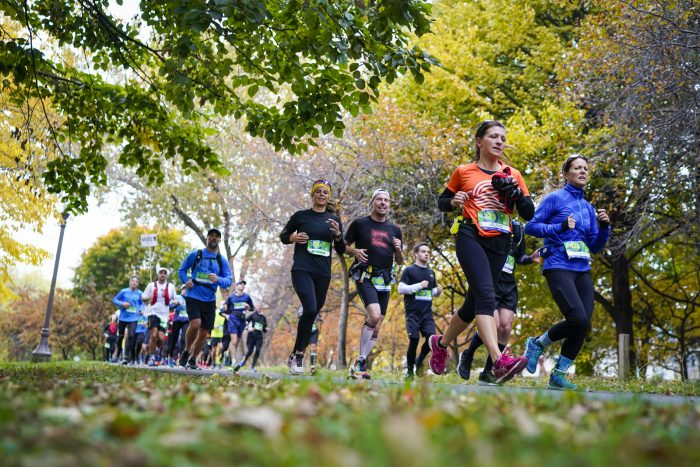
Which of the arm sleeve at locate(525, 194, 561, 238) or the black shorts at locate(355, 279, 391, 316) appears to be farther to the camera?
the black shorts at locate(355, 279, 391, 316)

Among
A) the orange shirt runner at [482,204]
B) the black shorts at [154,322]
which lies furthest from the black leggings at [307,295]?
the black shorts at [154,322]

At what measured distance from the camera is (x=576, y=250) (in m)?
7.57

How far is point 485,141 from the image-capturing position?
24.5ft

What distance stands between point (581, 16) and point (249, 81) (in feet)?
50.4

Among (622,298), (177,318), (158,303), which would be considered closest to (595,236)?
(177,318)

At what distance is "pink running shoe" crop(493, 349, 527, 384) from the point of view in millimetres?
6754

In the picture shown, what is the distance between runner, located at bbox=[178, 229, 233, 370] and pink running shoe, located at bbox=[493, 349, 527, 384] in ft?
19.6

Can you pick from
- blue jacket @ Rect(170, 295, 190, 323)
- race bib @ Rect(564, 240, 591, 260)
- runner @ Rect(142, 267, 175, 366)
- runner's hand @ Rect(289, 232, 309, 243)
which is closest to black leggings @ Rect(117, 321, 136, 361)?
runner @ Rect(142, 267, 175, 366)

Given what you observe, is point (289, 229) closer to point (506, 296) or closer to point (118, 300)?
point (506, 296)

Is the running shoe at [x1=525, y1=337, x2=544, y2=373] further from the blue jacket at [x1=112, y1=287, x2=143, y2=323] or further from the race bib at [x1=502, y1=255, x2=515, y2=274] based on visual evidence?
the blue jacket at [x1=112, y1=287, x2=143, y2=323]

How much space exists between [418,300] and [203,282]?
3.37 meters

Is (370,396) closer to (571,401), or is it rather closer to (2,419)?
(571,401)

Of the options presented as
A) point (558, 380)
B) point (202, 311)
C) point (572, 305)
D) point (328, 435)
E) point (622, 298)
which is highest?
point (622, 298)

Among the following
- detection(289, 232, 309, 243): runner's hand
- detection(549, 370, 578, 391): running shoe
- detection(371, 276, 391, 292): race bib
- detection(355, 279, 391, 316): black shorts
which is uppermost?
detection(289, 232, 309, 243): runner's hand
